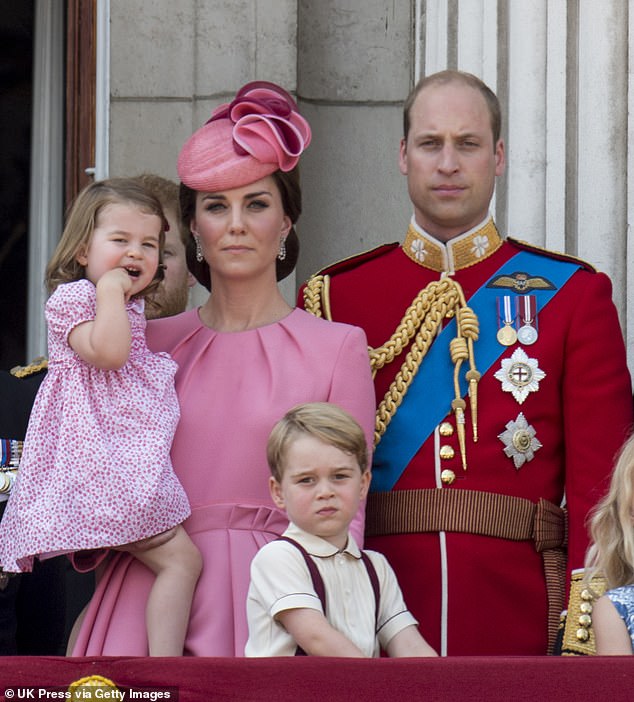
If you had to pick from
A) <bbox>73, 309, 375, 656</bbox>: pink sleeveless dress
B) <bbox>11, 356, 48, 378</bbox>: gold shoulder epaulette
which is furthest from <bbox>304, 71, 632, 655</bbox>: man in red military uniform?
<bbox>11, 356, 48, 378</bbox>: gold shoulder epaulette

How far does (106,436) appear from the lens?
11.3 ft

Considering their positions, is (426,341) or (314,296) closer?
(426,341)

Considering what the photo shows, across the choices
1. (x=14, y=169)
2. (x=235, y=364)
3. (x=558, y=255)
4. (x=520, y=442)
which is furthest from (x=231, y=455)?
(x=14, y=169)

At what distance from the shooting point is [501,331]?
3.81 meters

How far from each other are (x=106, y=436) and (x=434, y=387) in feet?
2.44

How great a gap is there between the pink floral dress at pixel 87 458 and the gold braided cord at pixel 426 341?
1.61 feet

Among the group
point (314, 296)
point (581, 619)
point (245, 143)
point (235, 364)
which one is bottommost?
point (581, 619)

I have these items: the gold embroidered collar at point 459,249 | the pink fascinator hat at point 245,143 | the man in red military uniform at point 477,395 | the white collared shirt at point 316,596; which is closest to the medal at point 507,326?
the man in red military uniform at point 477,395

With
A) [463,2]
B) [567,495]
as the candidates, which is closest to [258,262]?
[567,495]

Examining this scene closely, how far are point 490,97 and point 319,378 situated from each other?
32.0 inches

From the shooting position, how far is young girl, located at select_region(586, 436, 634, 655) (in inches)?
127

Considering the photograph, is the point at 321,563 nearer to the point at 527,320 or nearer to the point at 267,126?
the point at 527,320

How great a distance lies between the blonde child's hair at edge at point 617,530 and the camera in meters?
3.37

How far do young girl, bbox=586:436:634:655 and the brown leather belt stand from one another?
0.18 meters
